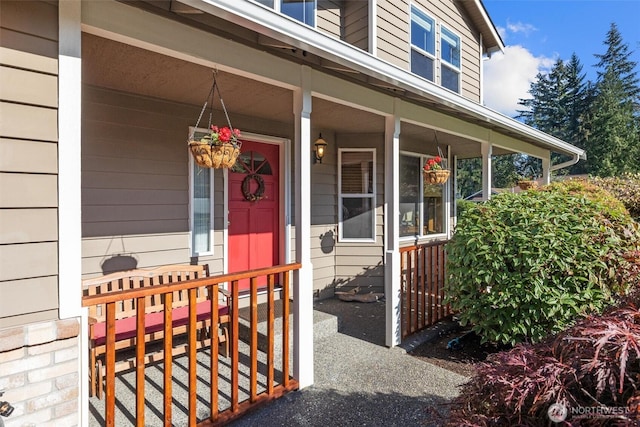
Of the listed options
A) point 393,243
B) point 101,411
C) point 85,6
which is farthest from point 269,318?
point 85,6

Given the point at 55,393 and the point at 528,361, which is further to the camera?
the point at 55,393

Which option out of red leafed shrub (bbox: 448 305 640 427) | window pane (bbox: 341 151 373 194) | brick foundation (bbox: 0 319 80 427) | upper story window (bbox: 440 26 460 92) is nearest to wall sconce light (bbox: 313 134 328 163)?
window pane (bbox: 341 151 373 194)

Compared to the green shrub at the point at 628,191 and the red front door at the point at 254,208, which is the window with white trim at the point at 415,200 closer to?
the red front door at the point at 254,208

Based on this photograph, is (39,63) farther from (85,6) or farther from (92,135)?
(92,135)

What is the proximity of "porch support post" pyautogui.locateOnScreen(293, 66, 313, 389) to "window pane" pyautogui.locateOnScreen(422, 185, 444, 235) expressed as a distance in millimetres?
4026

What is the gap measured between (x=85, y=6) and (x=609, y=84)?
110 feet

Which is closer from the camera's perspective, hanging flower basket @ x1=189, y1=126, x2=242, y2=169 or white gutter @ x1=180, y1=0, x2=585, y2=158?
white gutter @ x1=180, y1=0, x2=585, y2=158

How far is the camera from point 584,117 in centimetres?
2748

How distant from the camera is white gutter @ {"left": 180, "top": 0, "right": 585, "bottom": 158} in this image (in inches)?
81.9

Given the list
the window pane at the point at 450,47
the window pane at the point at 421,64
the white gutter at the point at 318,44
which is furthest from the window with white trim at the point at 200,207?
the window pane at the point at 450,47

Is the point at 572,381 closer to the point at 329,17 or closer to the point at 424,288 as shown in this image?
the point at 424,288

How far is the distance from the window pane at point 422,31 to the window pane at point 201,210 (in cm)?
407

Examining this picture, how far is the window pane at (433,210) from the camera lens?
6607 mm

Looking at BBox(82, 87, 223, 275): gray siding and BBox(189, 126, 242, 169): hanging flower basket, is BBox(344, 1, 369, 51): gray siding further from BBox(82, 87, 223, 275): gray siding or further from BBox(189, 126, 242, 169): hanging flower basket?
BBox(189, 126, 242, 169): hanging flower basket
